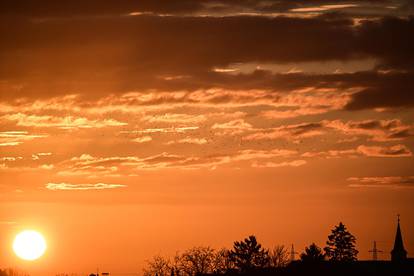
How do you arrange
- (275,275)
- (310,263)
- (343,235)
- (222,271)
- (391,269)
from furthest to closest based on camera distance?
(343,235)
(222,271)
(391,269)
(275,275)
(310,263)

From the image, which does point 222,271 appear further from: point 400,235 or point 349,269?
point 349,269

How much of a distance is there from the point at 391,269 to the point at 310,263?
38.5m

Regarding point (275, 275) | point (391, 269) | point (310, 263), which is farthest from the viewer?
point (391, 269)

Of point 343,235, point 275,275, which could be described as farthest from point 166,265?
point 275,275

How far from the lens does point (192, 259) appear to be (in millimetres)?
191125

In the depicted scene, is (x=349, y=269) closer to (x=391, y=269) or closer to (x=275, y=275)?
(x=275, y=275)

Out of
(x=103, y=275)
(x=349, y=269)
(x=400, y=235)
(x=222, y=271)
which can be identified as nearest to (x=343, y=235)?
(x=400, y=235)

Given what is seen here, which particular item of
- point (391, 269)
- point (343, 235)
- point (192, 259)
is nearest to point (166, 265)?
point (192, 259)

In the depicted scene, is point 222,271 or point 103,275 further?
point 222,271

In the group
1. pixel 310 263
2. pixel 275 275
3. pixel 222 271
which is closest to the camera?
pixel 310 263

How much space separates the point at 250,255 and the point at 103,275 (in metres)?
31.8

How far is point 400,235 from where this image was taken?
194m

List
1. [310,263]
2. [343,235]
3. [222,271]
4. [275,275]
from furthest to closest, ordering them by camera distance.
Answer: [343,235]
[222,271]
[275,275]
[310,263]

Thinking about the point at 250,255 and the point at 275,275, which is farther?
the point at 250,255
